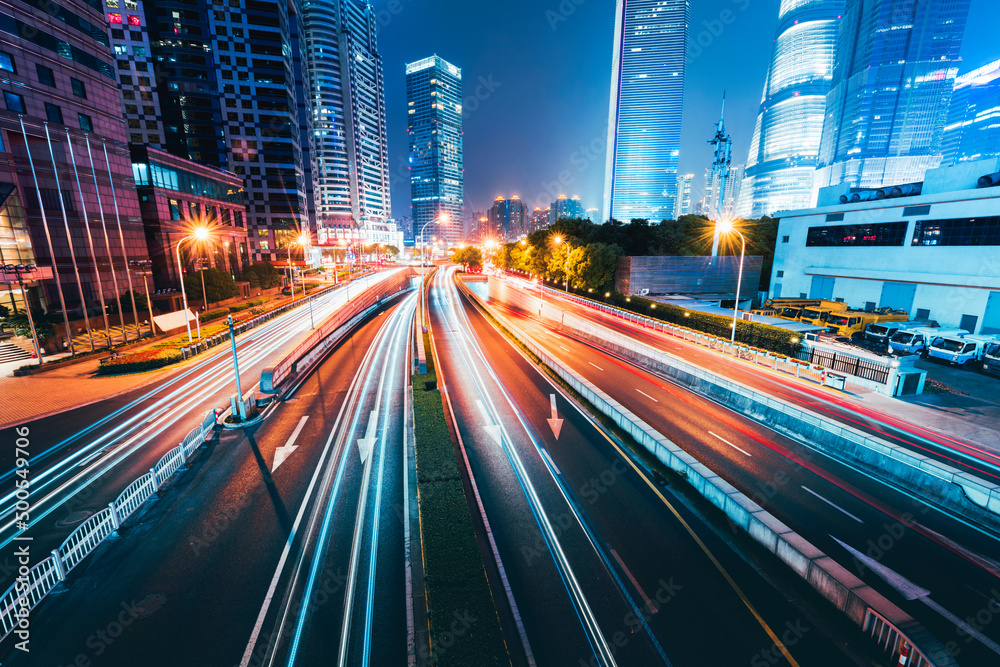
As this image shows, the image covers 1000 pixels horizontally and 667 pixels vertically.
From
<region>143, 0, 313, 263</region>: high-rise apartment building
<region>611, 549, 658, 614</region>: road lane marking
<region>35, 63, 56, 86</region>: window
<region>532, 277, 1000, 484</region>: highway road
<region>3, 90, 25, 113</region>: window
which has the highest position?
<region>143, 0, 313, 263</region>: high-rise apartment building

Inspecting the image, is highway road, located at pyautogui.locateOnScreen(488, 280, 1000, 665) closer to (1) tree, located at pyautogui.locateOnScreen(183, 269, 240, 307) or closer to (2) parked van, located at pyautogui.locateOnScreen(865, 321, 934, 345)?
(2) parked van, located at pyautogui.locateOnScreen(865, 321, 934, 345)

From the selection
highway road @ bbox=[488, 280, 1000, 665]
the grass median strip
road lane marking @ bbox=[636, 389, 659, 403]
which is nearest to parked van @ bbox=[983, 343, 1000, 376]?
highway road @ bbox=[488, 280, 1000, 665]

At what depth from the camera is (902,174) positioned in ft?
532

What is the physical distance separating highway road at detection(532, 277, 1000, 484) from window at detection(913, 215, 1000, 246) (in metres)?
26.5

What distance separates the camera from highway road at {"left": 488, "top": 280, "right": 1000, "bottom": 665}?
Answer: 940 centimetres

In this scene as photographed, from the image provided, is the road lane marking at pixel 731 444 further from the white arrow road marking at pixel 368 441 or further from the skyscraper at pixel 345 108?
the skyscraper at pixel 345 108

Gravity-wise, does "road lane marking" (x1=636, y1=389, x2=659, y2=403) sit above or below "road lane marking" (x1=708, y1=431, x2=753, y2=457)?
above

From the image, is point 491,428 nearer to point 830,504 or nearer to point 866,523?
point 830,504

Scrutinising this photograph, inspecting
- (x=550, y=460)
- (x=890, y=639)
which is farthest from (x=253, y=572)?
(x=890, y=639)

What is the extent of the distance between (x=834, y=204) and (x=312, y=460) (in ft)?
217

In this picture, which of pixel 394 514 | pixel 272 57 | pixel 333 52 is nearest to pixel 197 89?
pixel 272 57

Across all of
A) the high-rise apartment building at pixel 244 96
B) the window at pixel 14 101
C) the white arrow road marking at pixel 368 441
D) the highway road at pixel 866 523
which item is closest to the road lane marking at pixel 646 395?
the highway road at pixel 866 523

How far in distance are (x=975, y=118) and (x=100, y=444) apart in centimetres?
31492

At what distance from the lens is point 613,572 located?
1046 cm
